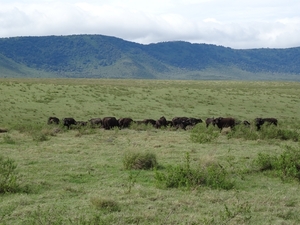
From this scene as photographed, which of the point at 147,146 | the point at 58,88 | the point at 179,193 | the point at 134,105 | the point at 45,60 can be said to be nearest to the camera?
the point at 179,193

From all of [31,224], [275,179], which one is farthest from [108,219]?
[275,179]

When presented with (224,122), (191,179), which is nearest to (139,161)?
(191,179)

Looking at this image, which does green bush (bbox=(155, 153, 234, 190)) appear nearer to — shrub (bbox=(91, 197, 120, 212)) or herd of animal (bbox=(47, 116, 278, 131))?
shrub (bbox=(91, 197, 120, 212))

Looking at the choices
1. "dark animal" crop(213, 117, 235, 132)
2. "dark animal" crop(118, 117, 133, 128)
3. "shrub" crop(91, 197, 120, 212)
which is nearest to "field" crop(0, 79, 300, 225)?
"shrub" crop(91, 197, 120, 212)

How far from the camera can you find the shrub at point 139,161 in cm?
1024

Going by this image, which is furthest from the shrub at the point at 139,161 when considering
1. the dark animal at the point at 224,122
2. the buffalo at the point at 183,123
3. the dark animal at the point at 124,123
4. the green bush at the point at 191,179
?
the buffalo at the point at 183,123

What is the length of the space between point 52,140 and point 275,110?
2195 centimetres

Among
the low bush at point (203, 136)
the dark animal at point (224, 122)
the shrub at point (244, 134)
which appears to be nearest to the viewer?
the low bush at point (203, 136)

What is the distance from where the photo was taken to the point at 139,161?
33.8 ft

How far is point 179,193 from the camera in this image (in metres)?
8.01

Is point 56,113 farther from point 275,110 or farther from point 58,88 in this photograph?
point 275,110

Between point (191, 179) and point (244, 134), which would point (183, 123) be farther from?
point (191, 179)

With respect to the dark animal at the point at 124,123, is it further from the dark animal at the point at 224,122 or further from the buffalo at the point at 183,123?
the dark animal at the point at 224,122

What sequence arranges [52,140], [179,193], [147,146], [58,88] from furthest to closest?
[58,88] → [52,140] → [147,146] → [179,193]
